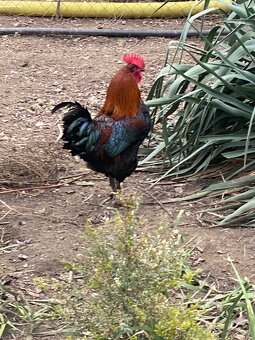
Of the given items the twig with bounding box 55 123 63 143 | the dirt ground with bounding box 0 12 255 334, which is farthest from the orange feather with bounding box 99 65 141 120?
the twig with bounding box 55 123 63 143

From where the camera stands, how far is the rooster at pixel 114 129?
4.49 m

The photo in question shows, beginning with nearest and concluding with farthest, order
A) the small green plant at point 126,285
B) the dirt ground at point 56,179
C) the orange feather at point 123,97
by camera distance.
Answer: the small green plant at point 126,285, the dirt ground at point 56,179, the orange feather at point 123,97

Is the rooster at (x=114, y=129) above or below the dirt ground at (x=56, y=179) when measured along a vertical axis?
above

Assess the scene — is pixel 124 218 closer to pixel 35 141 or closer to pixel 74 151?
pixel 74 151

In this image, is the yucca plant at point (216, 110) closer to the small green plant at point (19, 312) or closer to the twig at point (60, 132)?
the twig at point (60, 132)

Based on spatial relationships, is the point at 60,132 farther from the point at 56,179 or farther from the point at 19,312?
the point at 19,312

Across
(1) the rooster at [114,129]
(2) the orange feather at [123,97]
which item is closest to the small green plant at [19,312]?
(1) the rooster at [114,129]

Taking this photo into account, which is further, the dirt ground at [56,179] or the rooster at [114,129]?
the rooster at [114,129]

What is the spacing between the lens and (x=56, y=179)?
5.03m

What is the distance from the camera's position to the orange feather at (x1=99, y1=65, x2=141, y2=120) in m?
4.62

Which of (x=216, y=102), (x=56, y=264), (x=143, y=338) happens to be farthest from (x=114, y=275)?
(x=216, y=102)

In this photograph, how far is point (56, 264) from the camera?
12.8 ft

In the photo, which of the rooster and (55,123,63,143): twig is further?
(55,123,63,143): twig

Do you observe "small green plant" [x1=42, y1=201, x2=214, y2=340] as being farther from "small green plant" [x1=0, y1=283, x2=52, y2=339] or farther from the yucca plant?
the yucca plant
